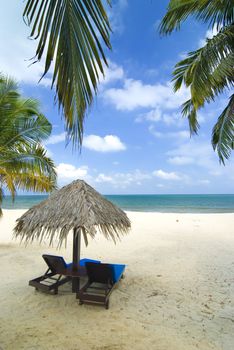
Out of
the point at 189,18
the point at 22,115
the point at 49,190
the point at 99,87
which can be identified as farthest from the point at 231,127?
the point at 49,190

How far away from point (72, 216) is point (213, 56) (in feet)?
11.6

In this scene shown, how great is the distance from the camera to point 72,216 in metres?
4.55

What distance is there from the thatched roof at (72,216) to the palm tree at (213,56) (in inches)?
96.5

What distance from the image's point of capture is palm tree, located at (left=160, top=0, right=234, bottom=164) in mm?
3678

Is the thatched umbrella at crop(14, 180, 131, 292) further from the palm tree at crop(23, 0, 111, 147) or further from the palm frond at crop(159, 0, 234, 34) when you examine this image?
the palm frond at crop(159, 0, 234, 34)

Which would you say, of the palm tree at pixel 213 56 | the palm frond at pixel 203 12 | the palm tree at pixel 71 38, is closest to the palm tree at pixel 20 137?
the palm tree at pixel 213 56

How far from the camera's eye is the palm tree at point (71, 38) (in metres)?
1.02

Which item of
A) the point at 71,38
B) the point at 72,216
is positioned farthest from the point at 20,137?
the point at 71,38

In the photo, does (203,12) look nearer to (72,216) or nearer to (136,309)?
(72,216)

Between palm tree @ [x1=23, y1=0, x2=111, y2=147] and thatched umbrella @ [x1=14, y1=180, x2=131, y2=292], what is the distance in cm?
339

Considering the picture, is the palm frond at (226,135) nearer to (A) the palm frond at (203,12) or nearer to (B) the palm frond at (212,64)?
(B) the palm frond at (212,64)

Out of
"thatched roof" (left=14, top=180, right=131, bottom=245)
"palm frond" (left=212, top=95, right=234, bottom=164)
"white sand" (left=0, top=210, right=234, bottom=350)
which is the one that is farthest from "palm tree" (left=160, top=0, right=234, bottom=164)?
"white sand" (left=0, top=210, right=234, bottom=350)

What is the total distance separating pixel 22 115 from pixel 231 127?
5.43m

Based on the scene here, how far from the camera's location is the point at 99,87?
114 centimetres
